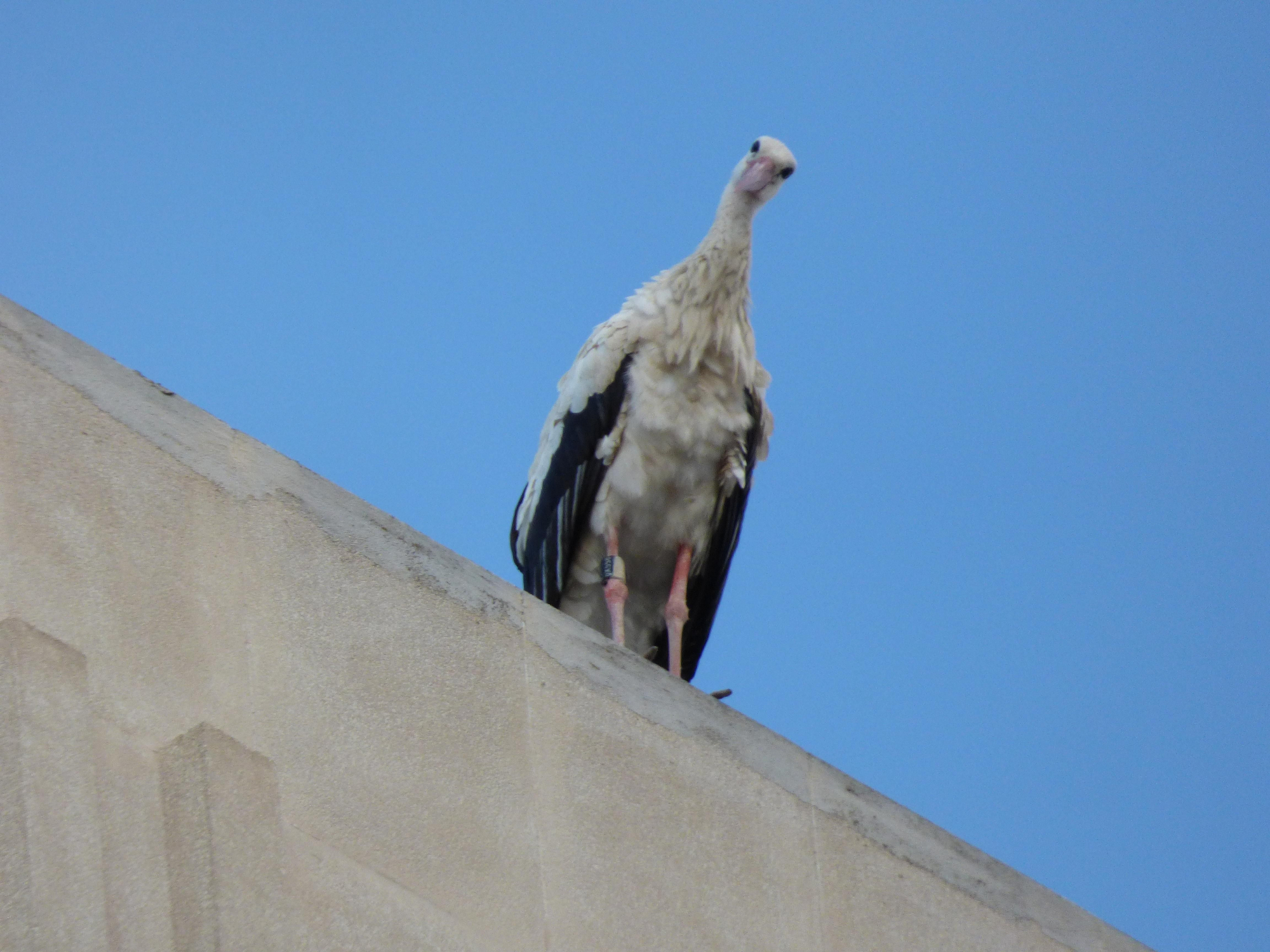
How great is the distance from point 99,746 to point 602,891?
4.37 ft

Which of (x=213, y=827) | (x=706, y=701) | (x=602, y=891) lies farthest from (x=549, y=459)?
(x=213, y=827)

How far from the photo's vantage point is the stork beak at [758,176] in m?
9.21

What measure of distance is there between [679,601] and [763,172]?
1985mm

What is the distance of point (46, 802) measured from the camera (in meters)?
3.77

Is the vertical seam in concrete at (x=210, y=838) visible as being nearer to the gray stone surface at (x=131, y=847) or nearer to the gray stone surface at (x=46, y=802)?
the gray stone surface at (x=131, y=847)

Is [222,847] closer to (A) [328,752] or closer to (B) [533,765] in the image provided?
(A) [328,752]

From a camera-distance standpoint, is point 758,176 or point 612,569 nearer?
point 612,569

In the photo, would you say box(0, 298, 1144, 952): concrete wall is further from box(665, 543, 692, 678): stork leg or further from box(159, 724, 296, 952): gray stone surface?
box(665, 543, 692, 678): stork leg

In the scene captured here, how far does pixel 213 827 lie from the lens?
157 inches

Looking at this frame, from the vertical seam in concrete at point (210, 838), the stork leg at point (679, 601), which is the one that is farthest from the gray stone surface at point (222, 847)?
the stork leg at point (679, 601)

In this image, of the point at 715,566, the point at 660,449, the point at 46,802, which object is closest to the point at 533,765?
the point at 46,802

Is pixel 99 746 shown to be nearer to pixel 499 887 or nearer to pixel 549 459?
pixel 499 887

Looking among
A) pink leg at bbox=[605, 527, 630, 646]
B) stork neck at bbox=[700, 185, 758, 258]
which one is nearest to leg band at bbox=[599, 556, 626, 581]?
pink leg at bbox=[605, 527, 630, 646]

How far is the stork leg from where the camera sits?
8.97 m
